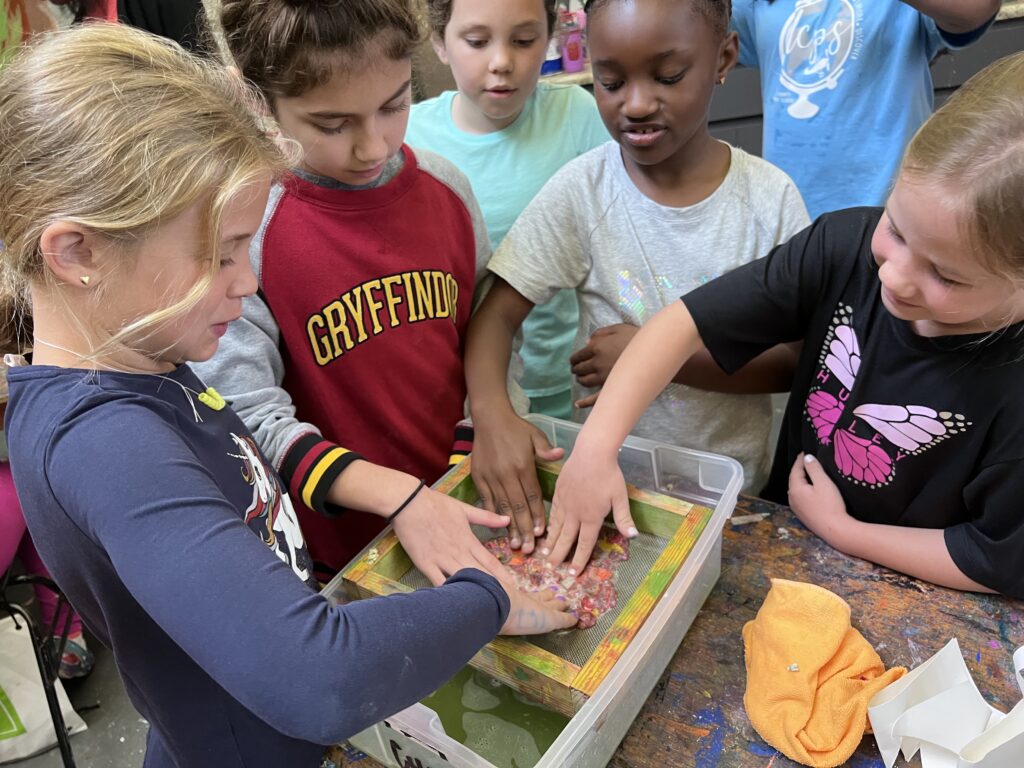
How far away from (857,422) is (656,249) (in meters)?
0.40

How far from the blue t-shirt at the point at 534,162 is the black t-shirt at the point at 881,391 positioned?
53cm

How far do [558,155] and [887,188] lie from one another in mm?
795

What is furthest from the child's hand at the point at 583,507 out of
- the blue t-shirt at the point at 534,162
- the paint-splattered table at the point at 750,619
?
the blue t-shirt at the point at 534,162

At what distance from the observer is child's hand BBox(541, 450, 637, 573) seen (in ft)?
2.96

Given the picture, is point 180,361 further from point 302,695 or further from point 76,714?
Result: point 76,714

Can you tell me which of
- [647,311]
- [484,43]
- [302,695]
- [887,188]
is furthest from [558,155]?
[302,695]

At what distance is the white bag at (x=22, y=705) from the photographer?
1.72 meters

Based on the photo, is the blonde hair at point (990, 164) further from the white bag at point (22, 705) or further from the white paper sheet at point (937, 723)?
the white bag at point (22, 705)

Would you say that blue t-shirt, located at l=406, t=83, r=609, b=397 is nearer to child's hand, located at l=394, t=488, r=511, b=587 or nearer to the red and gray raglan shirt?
the red and gray raglan shirt

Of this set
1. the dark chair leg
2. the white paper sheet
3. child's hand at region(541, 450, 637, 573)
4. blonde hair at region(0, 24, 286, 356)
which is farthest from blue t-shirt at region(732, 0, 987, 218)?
the dark chair leg

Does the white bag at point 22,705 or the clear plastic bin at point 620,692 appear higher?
the clear plastic bin at point 620,692

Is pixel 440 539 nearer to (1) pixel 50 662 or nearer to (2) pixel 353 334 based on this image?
(2) pixel 353 334

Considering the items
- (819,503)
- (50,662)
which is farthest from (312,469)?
(50,662)

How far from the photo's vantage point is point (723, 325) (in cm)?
96
